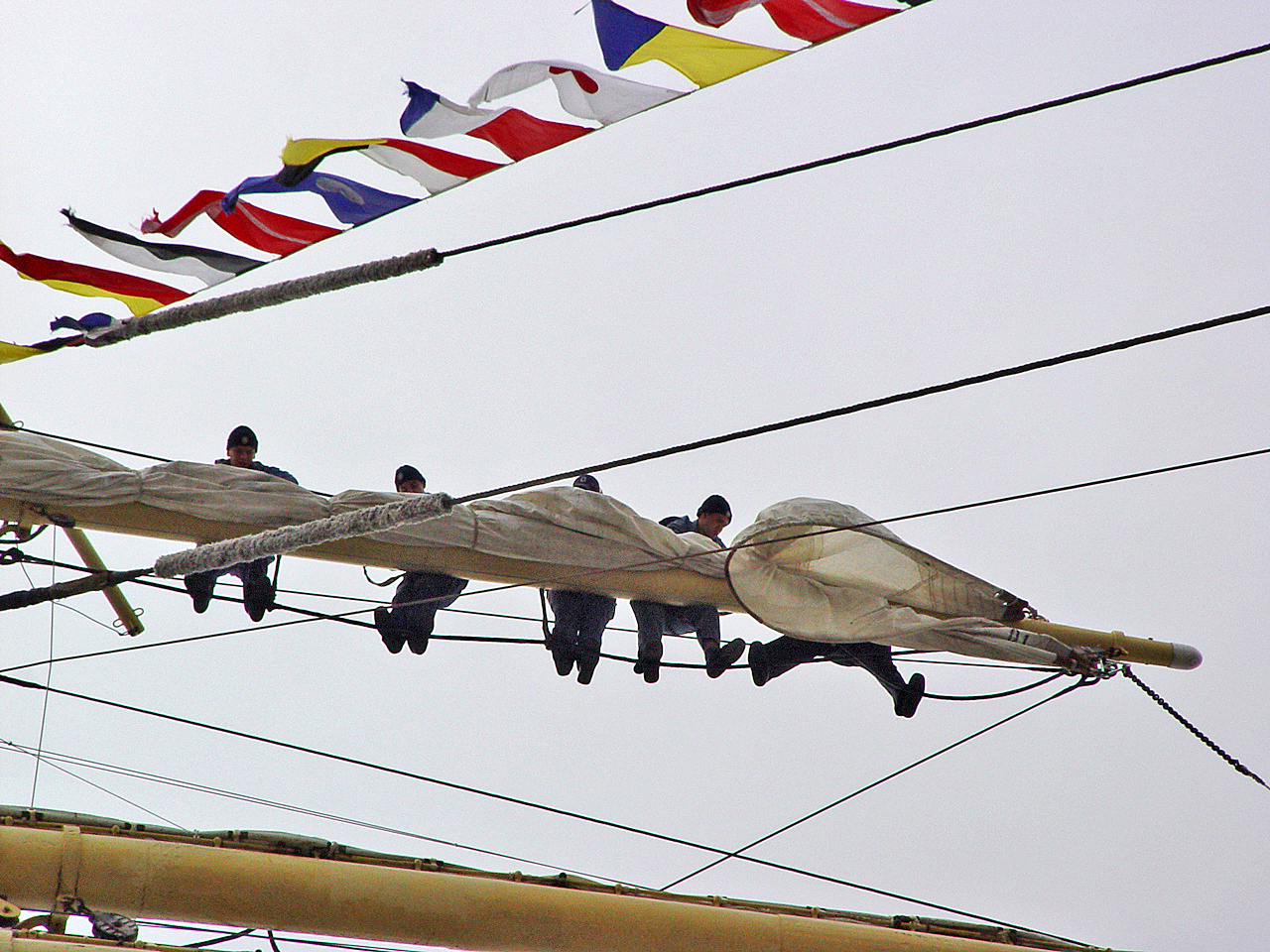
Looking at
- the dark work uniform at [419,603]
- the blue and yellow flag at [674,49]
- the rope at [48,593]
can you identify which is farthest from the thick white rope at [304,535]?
the blue and yellow flag at [674,49]

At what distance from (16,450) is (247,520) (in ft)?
4.07

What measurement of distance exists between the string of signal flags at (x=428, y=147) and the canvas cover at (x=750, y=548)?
3.83ft

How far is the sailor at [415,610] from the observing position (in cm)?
755

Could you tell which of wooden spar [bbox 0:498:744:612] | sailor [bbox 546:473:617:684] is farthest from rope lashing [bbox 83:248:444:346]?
sailor [bbox 546:473:617:684]

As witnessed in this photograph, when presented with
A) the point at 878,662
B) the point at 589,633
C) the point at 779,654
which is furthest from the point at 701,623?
the point at 878,662

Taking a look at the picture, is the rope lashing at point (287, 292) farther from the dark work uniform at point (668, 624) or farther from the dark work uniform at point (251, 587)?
the dark work uniform at point (668, 624)

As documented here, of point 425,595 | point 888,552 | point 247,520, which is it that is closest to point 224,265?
point 247,520

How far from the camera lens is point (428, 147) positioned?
5.91 m

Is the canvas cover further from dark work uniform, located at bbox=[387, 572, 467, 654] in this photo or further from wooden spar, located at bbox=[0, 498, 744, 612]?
dark work uniform, located at bbox=[387, 572, 467, 654]

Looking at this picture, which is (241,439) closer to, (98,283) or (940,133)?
(98,283)

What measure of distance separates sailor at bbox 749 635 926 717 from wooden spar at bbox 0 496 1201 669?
0.31 metres

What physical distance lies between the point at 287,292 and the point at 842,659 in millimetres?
4143

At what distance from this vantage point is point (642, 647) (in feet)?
26.1

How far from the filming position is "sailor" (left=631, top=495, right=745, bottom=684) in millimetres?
7914
